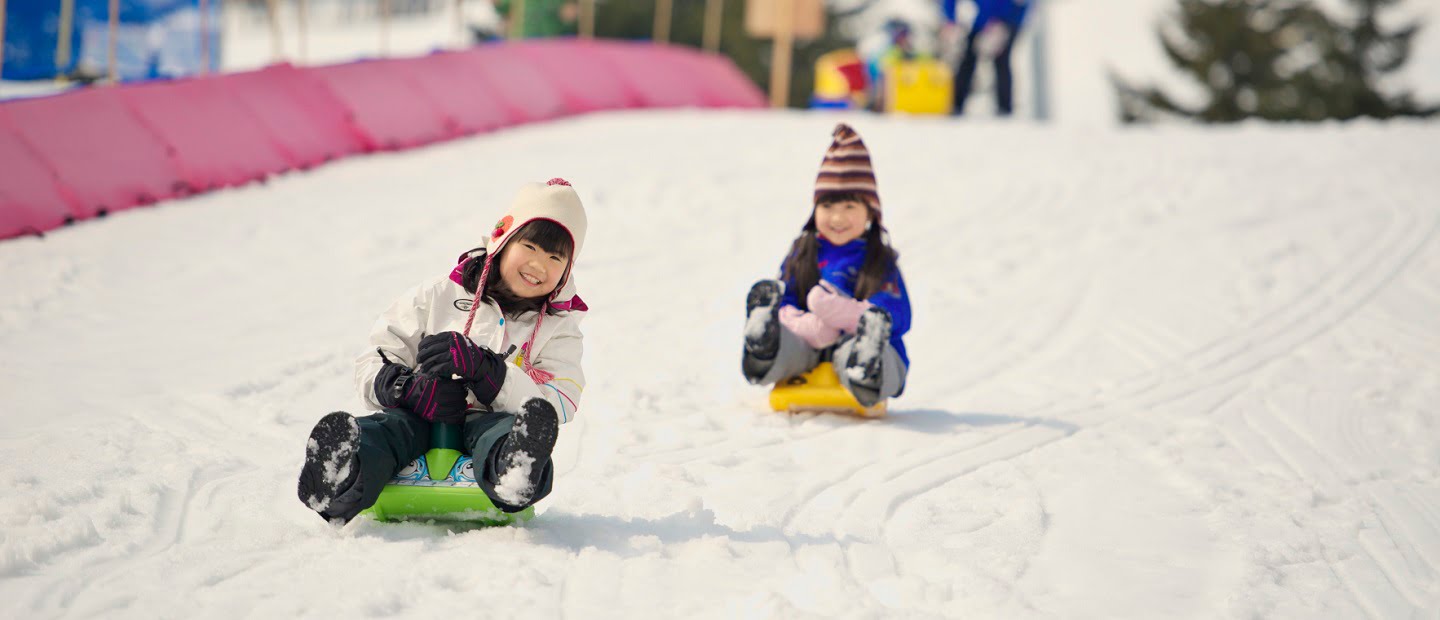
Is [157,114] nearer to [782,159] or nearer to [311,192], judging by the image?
[311,192]

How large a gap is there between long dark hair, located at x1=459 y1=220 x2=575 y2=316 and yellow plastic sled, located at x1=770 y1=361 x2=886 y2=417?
1554mm

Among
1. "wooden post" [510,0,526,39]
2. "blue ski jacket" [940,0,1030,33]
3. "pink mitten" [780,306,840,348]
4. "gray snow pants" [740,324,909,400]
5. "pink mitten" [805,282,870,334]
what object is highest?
"blue ski jacket" [940,0,1030,33]

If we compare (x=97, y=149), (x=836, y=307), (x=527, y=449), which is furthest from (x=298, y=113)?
(x=527, y=449)

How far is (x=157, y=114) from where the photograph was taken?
7.48 m

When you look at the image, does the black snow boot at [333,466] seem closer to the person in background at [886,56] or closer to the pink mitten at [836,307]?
the pink mitten at [836,307]

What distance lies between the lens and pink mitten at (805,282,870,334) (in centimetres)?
452

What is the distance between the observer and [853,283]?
15.0ft

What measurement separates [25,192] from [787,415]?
4165mm

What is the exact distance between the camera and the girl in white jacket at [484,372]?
2795mm

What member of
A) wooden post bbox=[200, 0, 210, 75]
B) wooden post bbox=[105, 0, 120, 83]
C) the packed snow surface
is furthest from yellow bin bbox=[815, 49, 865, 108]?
wooden post bbox=[105, 0, 120, 83]

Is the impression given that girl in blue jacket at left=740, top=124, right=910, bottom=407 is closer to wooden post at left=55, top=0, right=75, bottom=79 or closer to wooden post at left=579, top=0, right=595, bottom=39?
wooden post at left=55, top=0, right=75, bottom=79

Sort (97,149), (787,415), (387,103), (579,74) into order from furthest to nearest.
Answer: (579,74) < (387,103) < (97,149) < (787,415)

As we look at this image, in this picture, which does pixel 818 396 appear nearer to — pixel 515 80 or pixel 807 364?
pixel 807 364

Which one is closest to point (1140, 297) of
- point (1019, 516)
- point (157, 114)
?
point (1019, 516)
